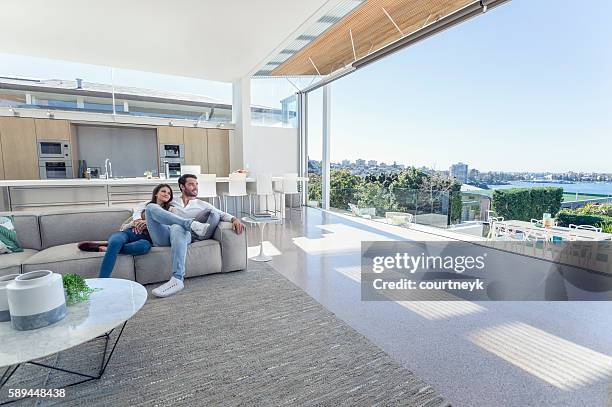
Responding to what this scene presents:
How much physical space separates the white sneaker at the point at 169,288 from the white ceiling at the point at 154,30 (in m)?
3.54

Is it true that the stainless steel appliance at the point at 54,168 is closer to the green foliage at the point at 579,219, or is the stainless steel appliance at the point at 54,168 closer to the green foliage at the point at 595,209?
the green foliage at the point at 579,219

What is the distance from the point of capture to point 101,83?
703 cm

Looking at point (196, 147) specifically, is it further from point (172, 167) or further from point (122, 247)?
Result: point (122, 247)

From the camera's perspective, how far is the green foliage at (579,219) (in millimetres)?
3441

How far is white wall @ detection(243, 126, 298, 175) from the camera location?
7918mm

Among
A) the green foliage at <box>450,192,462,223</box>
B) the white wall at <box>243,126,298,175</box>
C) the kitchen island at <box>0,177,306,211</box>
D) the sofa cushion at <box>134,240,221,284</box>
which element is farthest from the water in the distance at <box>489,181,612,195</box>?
the kitchen island at <box>0,177,306,211</box>

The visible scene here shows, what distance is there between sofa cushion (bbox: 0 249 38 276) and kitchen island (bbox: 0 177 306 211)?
6.48 ft

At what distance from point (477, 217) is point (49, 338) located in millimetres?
4985

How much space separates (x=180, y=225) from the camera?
2.95 meters

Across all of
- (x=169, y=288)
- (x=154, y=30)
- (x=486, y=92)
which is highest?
(x=154, y=30)

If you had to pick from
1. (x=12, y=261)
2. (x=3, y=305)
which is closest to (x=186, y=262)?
(x=12, y=261)

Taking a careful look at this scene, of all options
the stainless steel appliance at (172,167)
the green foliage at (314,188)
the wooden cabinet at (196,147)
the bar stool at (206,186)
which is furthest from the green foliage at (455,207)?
the stainless steel appliance at (172,167)

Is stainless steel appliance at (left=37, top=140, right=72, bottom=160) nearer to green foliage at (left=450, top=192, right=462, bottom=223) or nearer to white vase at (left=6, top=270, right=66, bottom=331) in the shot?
A: white vase at (left=6, top=270, right=66, bottom=331)

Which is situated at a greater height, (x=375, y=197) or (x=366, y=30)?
(x=366, y=30)
